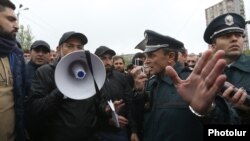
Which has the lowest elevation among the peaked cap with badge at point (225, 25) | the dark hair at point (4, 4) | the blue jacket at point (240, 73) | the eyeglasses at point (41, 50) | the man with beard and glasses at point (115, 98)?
the man with beard and glasses at point (115, 98)

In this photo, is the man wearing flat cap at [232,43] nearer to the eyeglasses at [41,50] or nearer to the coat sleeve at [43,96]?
the coat sleeve at [43,96]

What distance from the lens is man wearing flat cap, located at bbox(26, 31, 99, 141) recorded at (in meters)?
3.22

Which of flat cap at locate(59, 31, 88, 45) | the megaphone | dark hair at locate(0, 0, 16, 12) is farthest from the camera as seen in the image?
flat cap at locate(59, 31, 88, 45)

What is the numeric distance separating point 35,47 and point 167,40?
298cm

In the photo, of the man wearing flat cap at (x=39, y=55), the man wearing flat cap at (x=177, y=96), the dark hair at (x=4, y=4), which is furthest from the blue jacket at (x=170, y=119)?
the man wearing flat cap at (x=39, y=55)

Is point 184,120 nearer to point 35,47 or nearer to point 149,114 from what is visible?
point 149,114

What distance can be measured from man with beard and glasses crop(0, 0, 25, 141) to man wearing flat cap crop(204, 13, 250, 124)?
6.52 ft

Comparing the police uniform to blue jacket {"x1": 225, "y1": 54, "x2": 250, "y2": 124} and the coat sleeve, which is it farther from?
the coat sleeve

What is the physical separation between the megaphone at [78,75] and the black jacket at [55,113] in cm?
12

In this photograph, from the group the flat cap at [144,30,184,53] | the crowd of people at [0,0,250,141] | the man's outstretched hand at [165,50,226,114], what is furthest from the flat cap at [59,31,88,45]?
the man's outstretched hand at [165,50,226,114]

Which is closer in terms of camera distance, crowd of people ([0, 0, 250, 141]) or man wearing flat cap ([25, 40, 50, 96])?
crowd of people ([0, 0, 250, 141])

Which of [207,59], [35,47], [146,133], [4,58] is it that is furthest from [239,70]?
[35,47]

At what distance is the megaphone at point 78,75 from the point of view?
10.4 ft

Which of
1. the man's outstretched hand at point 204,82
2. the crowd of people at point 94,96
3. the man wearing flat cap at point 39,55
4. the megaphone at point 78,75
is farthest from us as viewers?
the man wearing flat cap at point 39,55
